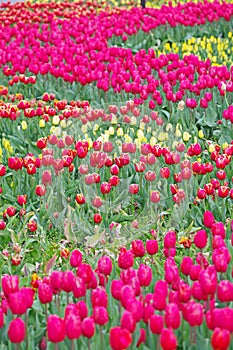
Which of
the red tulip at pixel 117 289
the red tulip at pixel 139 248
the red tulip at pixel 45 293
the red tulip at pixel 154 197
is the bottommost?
the red tulip at pixel 154 197

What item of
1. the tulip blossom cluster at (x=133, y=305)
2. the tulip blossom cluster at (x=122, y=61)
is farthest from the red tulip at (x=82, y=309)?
the tulip blossom cluster at (x=122, y=61)

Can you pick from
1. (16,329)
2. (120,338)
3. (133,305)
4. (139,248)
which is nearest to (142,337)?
(133,305)

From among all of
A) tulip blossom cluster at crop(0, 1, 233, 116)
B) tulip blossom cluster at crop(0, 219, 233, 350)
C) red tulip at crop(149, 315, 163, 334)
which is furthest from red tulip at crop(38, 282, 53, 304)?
tulip blossom cluster at crop(0, 1, 233, 116)

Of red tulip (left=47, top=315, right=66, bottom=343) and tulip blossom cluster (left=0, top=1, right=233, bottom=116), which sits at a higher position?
red tulip (left=47, top=315, right=66, bottom=343)

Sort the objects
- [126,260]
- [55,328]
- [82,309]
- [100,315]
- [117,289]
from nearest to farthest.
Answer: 1. [55,328]
2. [100,315]
3. [82,309]
4. [117,289]
5. [126,260]

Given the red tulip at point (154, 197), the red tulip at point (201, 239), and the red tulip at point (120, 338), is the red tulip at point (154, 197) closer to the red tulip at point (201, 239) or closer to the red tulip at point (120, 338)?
the red tulip at point (201, 239)

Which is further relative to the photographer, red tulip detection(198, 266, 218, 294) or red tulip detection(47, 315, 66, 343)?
red tulip detection(198, 266, 218, 294)

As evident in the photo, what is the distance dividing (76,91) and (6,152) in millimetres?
2241

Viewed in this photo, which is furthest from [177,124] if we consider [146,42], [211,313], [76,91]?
[146,42]

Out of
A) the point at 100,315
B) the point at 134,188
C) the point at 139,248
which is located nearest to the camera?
the point at 100,315

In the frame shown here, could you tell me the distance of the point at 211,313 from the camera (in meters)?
2.75

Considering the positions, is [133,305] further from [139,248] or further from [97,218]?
[97,218]

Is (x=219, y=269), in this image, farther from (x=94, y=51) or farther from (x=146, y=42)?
(x=146, y=42)

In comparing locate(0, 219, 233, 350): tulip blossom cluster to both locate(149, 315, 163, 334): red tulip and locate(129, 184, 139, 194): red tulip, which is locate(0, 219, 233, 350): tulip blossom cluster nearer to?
locate(149, 315, 163, 334): red tulip
